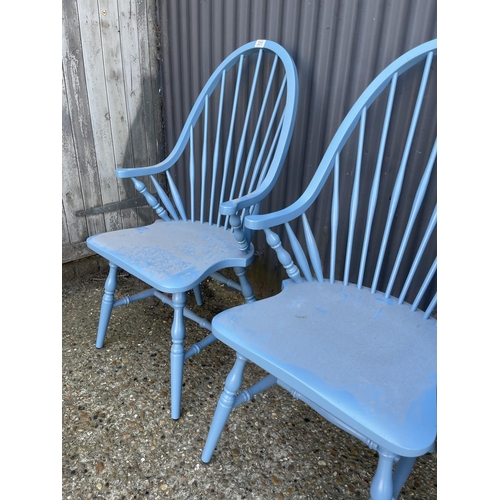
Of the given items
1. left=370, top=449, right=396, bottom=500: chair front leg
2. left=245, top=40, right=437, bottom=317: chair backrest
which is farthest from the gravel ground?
left=245, top=40, right=437, bottom=317: chair backrest

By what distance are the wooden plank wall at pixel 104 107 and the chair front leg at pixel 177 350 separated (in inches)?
41.2

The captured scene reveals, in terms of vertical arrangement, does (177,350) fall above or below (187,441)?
above

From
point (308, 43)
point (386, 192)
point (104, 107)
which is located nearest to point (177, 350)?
point (386, 192)

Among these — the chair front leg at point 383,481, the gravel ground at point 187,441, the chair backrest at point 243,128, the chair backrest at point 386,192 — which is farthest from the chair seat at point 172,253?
the chair front leg at point 383,481

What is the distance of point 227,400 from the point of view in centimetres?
103

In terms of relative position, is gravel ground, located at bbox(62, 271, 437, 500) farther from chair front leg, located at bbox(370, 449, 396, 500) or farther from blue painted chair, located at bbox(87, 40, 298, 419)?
chair front leg, located at bbox(370, 449, 396, 500)

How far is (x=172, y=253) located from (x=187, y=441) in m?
0.58

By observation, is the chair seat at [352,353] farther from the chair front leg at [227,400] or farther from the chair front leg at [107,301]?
the chair front leg at [107,301]

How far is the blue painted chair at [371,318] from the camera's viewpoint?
2.40 feet

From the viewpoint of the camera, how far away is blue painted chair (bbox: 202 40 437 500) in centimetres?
73

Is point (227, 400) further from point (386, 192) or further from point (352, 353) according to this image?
point (386, 192)
